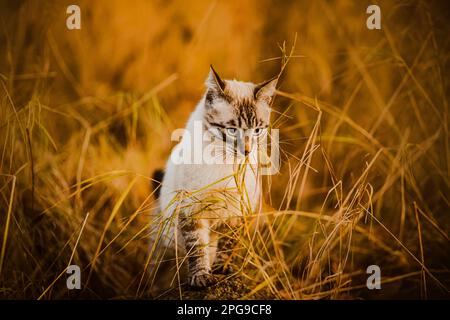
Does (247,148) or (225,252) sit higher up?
(247,148)

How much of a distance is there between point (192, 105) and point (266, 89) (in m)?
0.90

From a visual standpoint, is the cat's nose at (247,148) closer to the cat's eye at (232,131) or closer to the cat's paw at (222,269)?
the cat's eye at (232,131)

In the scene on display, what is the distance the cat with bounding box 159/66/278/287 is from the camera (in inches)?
67.6

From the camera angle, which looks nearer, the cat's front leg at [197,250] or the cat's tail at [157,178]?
the cat's front leg at [197,250]

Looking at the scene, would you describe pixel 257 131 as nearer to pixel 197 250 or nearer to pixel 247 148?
pixel 247 148

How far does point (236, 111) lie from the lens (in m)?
1.82

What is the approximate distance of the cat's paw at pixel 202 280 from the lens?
168 centimetres

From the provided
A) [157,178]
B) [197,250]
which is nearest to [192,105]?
[157,178]

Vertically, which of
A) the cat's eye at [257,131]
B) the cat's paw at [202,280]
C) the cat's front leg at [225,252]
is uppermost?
the cat's eye at [257,131]

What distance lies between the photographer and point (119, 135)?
2.65m

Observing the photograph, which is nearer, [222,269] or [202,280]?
[202,280]

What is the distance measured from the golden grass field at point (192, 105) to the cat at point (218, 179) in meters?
0.12

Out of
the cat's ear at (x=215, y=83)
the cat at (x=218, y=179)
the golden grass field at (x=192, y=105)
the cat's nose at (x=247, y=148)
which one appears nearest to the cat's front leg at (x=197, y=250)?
the cat at (x=218, y=179)
